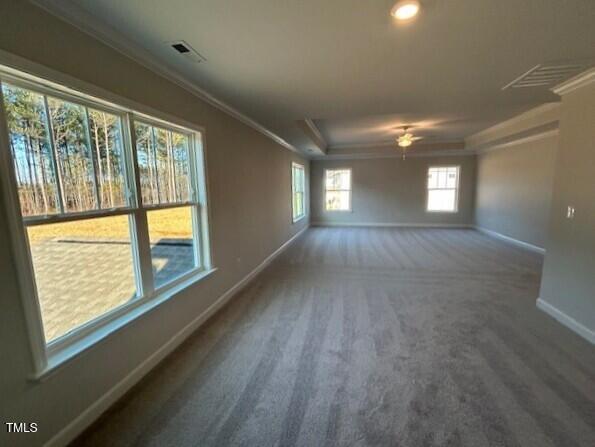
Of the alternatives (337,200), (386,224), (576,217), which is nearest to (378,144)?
(337,200)

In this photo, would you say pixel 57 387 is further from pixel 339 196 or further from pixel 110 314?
pixel 339 196

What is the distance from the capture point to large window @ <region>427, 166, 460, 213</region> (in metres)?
8.11

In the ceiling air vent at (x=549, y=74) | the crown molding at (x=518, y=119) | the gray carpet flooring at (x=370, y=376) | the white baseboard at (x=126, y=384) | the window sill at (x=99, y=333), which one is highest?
the crown molding at (x=518, y=119)

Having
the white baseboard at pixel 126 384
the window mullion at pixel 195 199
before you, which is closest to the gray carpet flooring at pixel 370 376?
the white baseboard at pixel 126 384

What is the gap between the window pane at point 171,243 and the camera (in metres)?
2.26

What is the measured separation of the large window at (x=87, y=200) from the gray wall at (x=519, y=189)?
641 cm

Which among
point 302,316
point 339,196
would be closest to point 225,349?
point 302,316

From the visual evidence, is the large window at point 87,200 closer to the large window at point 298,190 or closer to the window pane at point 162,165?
the window pane at point 162,165

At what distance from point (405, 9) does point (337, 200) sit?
7535 mm

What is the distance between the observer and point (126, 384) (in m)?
1.84

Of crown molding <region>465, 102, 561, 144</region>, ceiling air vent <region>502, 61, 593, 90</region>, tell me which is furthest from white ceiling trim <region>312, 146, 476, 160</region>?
ceiling air vent <region>502, 61, 593, 90</region>

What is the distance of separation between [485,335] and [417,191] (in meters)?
6.62

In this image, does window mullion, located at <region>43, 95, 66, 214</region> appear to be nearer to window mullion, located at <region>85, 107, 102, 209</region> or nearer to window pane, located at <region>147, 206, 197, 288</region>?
window mullion, located at <region>85, 107, 102, 209</region>

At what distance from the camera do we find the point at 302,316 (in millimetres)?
2834
